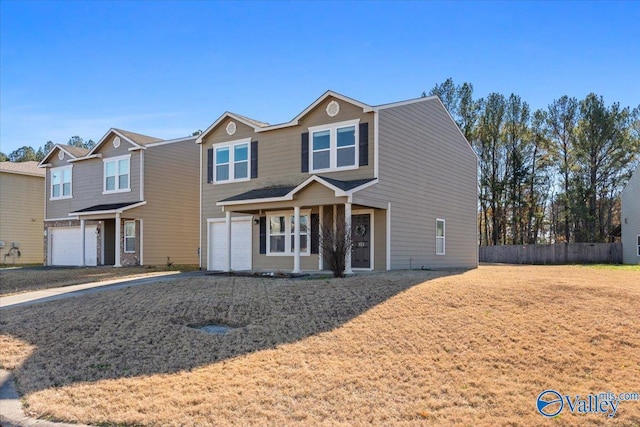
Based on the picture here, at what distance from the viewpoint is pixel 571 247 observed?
35281 millimetres

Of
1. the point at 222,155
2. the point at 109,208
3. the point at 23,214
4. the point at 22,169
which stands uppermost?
the point at 22,169

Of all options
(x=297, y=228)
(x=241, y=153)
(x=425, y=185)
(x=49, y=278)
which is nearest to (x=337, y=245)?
(x=297, y=228)

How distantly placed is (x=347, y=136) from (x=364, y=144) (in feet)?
2.77

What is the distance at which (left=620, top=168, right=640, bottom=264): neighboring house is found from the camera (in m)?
31.7

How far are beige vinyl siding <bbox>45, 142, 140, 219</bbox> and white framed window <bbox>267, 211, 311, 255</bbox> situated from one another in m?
8.80

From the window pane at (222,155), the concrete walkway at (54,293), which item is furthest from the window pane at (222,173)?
the concrete walkway at (54,293)

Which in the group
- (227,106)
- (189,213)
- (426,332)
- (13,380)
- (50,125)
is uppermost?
(227,106)

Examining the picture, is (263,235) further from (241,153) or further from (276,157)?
(241,153)

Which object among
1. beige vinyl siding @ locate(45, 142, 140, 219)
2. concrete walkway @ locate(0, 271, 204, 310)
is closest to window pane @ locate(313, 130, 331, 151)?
concrete walkway @ locate(0, 271, 204, 310)

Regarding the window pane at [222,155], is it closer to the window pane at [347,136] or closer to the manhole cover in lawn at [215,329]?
the window pane at [347,136]

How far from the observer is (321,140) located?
18859 millimetres

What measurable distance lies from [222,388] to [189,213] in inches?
830

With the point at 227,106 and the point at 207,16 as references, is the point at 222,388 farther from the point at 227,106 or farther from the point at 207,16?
the point at 227,106

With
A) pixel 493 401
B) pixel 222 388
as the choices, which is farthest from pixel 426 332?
pixel 222 388
